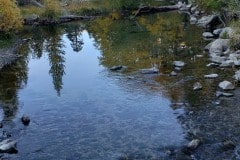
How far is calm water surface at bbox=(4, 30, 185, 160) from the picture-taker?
26625 mm

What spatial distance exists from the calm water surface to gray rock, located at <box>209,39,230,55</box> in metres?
14.0

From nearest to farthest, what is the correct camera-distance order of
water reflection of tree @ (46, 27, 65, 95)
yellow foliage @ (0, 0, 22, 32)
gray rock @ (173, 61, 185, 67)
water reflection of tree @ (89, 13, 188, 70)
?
water reflection of tree @ (46, 27, 65, 95) → gray rock @ (173, 61, 185, 67) → water reflection of tree @ (89, 13, 188, 70) → yellow foliage @ (0, 0, 22, 32)

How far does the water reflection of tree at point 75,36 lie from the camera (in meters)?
64.3

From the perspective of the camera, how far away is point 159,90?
37906 mm

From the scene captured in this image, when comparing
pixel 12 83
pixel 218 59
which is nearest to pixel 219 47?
pixel 218 59

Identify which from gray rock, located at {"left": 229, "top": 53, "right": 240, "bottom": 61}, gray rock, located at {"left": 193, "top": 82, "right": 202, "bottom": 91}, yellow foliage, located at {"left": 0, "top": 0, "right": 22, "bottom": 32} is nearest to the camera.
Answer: gray rock, located at {"left": 193, "top": 82, "right": 202, "bottom": 91}

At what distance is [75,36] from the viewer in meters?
74.7

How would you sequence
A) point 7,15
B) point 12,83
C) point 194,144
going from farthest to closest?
point 7,15 → point 12,83 → point 194,144

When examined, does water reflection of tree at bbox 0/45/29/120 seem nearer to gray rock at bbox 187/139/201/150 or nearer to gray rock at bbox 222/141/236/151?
gray rock at bbox 187/139/201/150

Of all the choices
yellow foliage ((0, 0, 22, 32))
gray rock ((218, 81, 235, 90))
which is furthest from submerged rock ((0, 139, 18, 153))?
yellow foliage ((0, 0, 22, 32))

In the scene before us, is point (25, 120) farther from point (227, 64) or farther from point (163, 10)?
point (163, 10)

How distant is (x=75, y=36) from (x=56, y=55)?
17.7 m

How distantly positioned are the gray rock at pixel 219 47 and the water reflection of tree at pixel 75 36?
21.3 m

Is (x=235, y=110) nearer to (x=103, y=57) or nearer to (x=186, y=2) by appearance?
(x=103, y=57)
